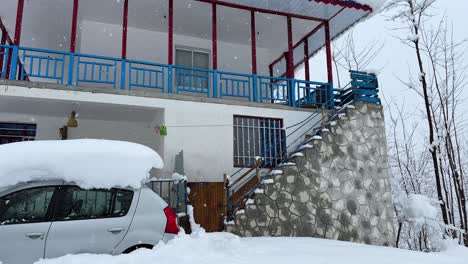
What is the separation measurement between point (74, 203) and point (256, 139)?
283 inches

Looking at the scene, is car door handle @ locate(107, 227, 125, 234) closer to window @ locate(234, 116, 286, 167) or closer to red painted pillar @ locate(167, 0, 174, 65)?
window @ locate(234, 116, 286, 167)

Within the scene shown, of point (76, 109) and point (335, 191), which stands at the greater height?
point (76, 109)

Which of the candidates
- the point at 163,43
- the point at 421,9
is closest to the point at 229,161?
the point at 163,43

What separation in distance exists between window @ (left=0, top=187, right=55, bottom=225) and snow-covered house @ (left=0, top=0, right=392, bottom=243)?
12.9 feet

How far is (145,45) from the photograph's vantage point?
1309 cm

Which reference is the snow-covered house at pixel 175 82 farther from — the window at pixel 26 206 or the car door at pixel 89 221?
the window at pixel 26 206

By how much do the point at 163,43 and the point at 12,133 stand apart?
5.54 m

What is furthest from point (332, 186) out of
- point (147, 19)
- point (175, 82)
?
point (147, 19)

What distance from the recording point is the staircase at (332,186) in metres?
8.82

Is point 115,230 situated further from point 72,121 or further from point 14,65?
point 14,65

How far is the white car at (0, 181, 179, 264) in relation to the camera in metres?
4.43

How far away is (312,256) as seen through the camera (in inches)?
207

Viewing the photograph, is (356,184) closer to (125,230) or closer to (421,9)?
(125,230)

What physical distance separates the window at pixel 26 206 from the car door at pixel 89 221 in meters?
0.16
